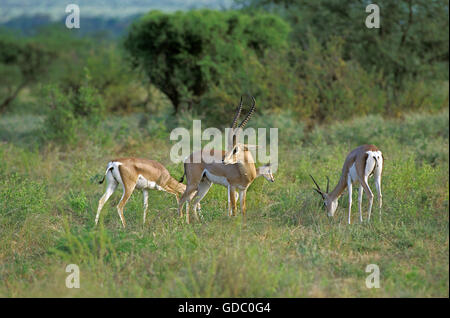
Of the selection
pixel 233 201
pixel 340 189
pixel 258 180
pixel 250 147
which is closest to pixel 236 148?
pixel 250 147

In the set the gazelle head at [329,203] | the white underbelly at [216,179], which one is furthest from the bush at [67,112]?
the gazelle head at [329,203]

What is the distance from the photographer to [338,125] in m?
10.5

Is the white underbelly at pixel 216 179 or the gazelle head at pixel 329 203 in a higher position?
the white underbelly at pixel 216 179

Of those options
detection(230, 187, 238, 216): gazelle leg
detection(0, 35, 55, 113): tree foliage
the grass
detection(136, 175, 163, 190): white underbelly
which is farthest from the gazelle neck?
detection(0, 35, 55, 113): tree foliage

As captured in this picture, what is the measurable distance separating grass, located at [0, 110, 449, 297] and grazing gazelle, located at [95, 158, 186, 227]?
27 centimetres

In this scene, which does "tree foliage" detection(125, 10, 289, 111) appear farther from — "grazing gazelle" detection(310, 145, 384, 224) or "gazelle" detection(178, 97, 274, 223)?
"grazing gazelle" detection(310, 145, 384, 224)

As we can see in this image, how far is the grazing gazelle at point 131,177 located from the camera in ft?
20.0

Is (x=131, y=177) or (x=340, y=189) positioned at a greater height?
(x=131, y=177)

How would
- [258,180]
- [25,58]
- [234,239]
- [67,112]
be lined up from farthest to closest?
[25,58], [67,112], [258,180], [234,239]

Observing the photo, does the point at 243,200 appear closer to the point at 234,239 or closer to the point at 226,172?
the point at 226,172

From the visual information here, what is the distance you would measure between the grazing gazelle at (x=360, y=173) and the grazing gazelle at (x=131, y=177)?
183 centimetres

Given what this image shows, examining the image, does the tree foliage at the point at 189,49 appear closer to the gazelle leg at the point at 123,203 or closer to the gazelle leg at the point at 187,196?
the gazelle leg at the point at 187,196

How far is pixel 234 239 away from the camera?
16.3 ft

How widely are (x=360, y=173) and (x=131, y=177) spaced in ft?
8.46
